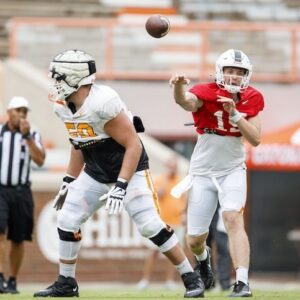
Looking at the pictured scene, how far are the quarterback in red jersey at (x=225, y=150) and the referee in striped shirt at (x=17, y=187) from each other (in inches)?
98.4

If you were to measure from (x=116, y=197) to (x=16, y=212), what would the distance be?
3.20m

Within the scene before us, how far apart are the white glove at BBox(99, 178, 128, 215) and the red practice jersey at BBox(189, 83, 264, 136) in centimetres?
97

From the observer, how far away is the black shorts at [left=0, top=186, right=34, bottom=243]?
10.9 meters

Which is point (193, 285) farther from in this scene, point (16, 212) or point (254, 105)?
point (16, 212)

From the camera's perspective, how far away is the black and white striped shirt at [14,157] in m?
11.0

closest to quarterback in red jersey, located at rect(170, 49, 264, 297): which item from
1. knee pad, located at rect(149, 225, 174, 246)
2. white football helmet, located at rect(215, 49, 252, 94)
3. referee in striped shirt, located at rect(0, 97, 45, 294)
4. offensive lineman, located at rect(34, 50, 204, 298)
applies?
white football helmet, located at rect(215, 49, 252, 94)

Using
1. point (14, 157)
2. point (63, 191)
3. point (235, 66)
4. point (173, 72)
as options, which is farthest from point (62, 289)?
point (173, 72)

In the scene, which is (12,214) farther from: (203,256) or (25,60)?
(25,60)

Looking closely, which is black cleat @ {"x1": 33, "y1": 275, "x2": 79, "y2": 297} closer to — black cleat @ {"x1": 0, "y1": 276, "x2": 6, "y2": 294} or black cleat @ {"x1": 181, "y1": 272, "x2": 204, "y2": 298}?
black cleat @ {"x1": 181, "y1": 272, "x2": 204, "y2": 298}

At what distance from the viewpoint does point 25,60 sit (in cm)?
1759

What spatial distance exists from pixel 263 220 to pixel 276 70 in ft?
7.54

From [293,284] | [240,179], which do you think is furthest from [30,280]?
[240,179]

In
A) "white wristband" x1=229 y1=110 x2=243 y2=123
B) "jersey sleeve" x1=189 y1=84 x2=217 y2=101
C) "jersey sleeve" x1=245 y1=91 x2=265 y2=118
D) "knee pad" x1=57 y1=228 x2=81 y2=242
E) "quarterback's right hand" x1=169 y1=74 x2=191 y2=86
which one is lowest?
"knee pad" x1=57 y1=228 x2=81 y2=242

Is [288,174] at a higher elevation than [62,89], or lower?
lower
